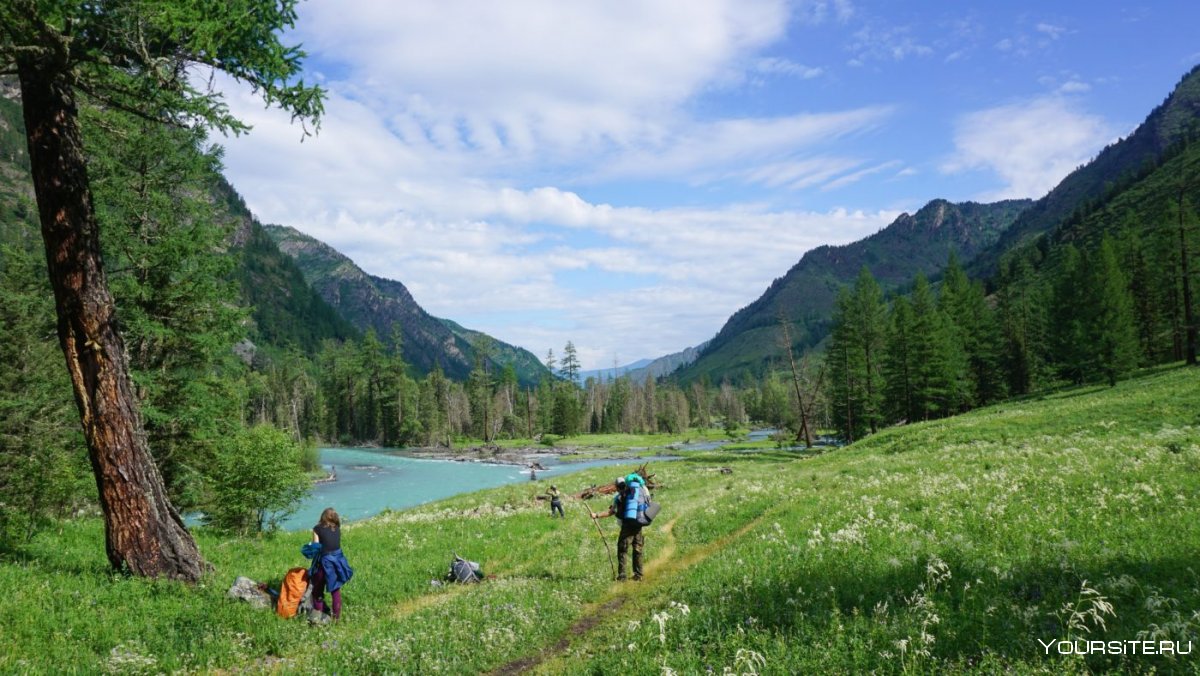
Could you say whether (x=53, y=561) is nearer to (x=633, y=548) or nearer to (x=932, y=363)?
(x=633, y=548)

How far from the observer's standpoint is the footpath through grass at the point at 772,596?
→ 6.33m

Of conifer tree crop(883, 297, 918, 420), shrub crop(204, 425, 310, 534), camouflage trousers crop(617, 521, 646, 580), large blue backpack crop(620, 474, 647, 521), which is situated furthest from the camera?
conifer tree crop(883, 297, 918, 420)

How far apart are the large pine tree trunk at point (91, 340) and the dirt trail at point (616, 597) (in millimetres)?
7620

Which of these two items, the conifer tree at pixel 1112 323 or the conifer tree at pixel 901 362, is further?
the conifer tree at pixel 901 362

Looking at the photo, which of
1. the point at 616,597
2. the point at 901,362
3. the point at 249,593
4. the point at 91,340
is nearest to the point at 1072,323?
the point at 901,362

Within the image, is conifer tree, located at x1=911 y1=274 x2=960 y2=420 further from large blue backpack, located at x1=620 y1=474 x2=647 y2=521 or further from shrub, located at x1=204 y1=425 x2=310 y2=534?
shrub, located at x1=204 y1=425 x2=310 y2=534

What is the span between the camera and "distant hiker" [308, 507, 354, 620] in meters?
11.9

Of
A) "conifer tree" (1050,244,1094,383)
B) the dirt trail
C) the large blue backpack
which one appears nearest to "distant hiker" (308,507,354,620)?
the dirt trail

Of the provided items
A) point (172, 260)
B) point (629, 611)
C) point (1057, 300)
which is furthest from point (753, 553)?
point (1057, 300)

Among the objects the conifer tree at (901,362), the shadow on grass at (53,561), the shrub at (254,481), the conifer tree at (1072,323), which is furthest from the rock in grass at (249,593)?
the conifer tree at (1072,323)

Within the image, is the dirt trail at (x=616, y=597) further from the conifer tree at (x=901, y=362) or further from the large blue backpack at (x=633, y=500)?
the conifer tree at (x=901, y=362)

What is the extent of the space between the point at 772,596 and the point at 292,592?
32.0 feet

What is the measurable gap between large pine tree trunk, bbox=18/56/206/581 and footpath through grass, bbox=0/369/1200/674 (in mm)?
864

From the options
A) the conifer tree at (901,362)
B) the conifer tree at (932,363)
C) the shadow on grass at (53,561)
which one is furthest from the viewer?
the conifer tree at (901,362)
